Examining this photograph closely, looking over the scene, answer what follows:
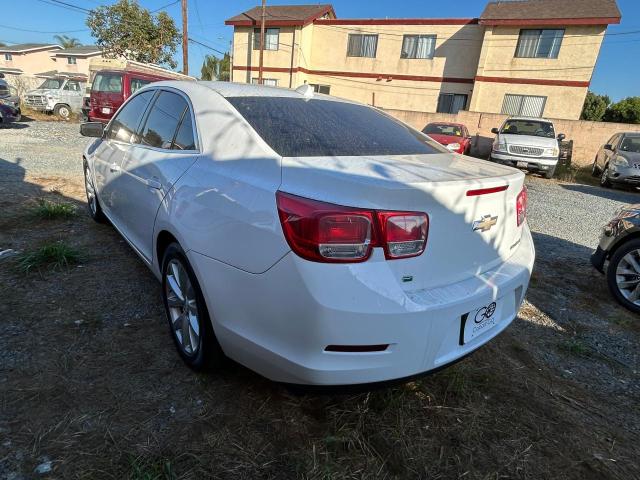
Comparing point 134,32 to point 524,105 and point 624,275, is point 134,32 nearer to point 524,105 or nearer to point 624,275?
point 524,105

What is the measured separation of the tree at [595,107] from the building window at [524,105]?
26.5 meters

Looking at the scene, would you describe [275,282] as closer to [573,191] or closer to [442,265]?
[442,265]

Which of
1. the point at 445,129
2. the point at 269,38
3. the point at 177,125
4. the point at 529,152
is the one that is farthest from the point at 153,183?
the point at 269,38

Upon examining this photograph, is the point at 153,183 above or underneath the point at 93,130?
underneath

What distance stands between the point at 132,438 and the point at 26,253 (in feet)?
8.19

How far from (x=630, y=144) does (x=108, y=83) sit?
14.9 m

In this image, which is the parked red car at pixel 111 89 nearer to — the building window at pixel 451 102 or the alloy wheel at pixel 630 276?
the alloy wheel at pixel 630 276

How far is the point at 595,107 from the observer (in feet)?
133

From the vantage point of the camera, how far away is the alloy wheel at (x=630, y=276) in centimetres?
343

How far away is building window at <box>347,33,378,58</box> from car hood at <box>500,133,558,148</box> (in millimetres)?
13723

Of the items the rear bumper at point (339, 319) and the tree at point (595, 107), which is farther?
the tree at point (595, 107)

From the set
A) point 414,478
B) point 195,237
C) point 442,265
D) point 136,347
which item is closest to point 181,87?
point 195,237

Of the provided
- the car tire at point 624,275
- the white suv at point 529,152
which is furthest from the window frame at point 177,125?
the white suv at point 529,152

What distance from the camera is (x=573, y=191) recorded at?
1012 cm
